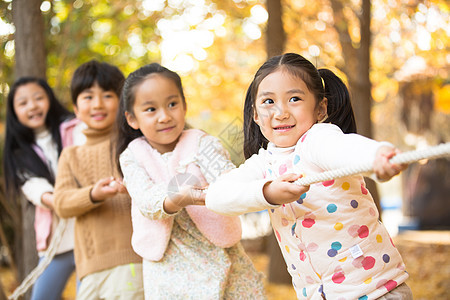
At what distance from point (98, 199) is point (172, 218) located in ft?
1.84

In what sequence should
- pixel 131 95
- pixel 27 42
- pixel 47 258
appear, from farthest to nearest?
pixel 27 42 → pixel 47 258 → pixel 131 95

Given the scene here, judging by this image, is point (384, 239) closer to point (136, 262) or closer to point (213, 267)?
point (213, 267)

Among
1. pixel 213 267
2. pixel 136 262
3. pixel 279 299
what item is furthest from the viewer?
pixel 279 299

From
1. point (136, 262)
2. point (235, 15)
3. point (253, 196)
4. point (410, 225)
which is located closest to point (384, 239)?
point (253, 196)

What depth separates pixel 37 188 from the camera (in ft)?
10.1

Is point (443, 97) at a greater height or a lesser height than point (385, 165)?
lesser

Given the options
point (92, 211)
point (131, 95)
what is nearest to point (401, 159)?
point (131, 95)

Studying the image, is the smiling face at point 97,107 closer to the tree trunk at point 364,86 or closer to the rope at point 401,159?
the rope at point 401,159

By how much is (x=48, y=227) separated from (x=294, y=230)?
1.92m

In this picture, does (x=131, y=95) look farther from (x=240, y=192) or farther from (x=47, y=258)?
(x=47, y=258)

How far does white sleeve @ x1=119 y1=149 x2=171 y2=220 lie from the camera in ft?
6.51

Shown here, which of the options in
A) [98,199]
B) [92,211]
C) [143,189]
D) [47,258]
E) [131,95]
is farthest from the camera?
[47,258]

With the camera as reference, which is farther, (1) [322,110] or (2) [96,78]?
(2) [96,78]

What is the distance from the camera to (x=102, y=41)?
7.43 meters
